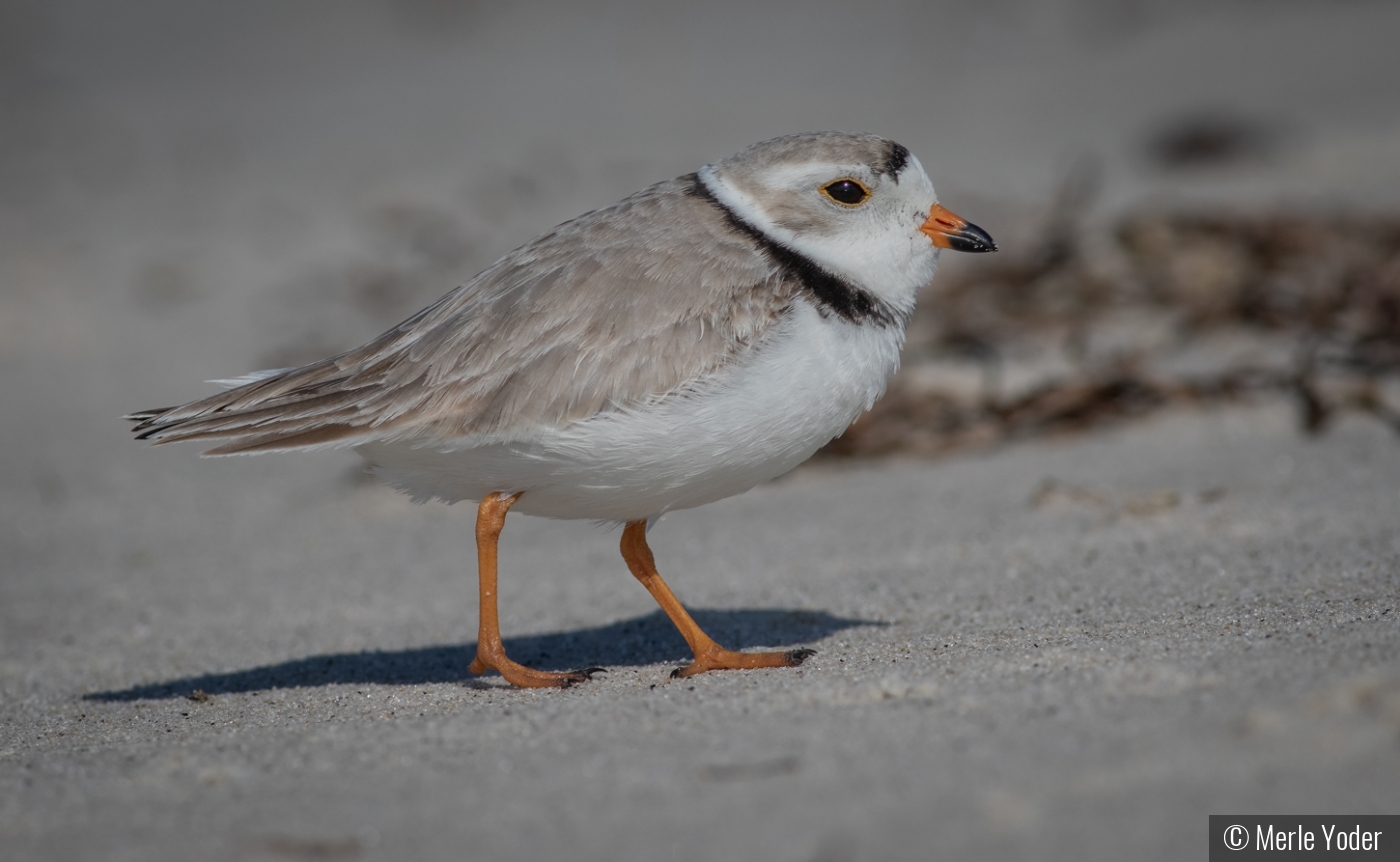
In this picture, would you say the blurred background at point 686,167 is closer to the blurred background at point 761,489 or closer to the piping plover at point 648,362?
the blurred background at point 761,489

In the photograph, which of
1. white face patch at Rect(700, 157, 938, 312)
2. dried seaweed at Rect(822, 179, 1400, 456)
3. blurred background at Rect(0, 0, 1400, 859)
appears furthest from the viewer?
dried seaweed at Rect(822, 179, 1400, 456)

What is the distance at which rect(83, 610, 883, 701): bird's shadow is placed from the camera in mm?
4559

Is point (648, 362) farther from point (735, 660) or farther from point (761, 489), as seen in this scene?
point (761, 489)

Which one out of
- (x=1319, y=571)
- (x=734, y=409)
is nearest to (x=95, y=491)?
(x=734, y=409)

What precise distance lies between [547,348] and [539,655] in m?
1.32

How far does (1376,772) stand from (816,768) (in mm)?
1145

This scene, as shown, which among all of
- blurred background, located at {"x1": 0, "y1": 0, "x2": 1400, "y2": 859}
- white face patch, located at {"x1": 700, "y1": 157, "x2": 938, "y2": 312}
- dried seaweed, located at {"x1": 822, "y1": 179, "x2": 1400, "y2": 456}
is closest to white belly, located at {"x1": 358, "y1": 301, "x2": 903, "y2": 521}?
white face patch, located at {"x1": 700, "y1": 157, "x2": 938, "y2": 312}

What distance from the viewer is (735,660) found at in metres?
4.14

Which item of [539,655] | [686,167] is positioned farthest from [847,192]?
[686,167]

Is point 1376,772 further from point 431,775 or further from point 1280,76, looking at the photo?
point 1280,76

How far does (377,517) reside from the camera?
704cm

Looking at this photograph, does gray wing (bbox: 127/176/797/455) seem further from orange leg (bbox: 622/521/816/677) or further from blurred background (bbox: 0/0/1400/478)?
blurred background (bbox: 0/0/1400/478)

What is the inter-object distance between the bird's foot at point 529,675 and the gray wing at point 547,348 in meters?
0.76

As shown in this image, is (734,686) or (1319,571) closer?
(734,686)
